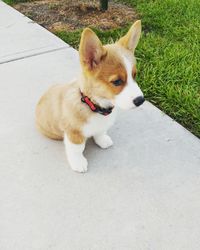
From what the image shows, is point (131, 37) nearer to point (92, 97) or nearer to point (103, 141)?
point (92, 97)

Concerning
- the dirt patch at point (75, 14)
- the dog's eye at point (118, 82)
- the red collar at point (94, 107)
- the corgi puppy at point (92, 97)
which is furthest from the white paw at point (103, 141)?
the dirt patch at point (75, 14)

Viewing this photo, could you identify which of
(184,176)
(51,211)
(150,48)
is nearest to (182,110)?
(184,176)

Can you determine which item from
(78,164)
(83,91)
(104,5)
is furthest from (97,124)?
(104,5)

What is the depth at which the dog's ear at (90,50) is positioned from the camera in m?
2.34

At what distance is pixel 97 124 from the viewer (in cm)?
278

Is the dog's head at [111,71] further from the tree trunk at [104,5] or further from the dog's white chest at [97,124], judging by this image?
the tree trunk at [104,5]

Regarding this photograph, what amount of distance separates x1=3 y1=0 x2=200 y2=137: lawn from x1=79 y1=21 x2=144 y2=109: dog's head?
1.21 meters

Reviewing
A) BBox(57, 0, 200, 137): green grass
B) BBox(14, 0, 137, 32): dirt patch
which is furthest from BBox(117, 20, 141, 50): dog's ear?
BBox(14, 0, 137, 32): dirt patch

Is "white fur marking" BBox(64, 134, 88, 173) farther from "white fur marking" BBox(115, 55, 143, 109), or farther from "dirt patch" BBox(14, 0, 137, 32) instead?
"dirt patch" BBox(14, 0, 137, 32)

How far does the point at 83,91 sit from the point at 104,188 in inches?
28.5

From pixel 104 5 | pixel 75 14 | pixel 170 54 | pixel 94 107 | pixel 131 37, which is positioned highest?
pixel 131 37

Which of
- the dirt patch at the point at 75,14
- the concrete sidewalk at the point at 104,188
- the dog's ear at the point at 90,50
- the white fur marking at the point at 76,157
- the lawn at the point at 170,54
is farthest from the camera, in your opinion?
the dirt patch at the point at 75,14

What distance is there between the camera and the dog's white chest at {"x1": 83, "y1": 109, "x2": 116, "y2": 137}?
9.02ft

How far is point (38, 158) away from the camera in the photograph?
3102 mm
